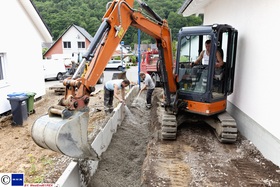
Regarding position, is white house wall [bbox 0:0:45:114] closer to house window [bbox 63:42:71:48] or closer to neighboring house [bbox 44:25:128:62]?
neighboring house [bbox 44:25:128:62]

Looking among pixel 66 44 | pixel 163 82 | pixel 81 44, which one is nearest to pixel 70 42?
pixel 66 44

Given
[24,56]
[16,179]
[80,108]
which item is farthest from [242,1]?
[24,56]

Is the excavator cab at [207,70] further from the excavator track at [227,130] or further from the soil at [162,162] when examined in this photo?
the soil at [162,162]

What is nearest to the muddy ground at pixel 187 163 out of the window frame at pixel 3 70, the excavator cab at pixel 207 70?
the excavator cab at pixel 207 70

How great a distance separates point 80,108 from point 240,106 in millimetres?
4417

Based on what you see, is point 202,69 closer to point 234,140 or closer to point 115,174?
point 234,140

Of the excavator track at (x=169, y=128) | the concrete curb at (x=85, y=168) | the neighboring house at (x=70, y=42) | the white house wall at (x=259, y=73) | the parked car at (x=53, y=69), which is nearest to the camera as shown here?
the concrete curb at (x=85, y=168)

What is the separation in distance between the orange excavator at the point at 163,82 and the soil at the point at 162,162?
393 millimetres

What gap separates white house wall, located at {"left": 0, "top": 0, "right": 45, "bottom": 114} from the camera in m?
8.57

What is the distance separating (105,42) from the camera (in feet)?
13.3

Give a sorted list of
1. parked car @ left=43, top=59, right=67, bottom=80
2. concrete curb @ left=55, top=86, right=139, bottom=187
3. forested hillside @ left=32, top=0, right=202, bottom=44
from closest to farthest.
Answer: concrete curb @ left=55, top=86, right=139, bottom=187, parked car @ left=43, top=59, right=67, bottom=80, forested hillside @ left=32, top=0, right=202, bottom=44

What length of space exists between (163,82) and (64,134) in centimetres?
323

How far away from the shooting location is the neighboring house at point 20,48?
861 cm

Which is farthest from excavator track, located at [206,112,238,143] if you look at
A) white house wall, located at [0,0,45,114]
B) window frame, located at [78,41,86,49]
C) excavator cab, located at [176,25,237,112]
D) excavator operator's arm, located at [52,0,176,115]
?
window frame, located at [78,41,86,49]
